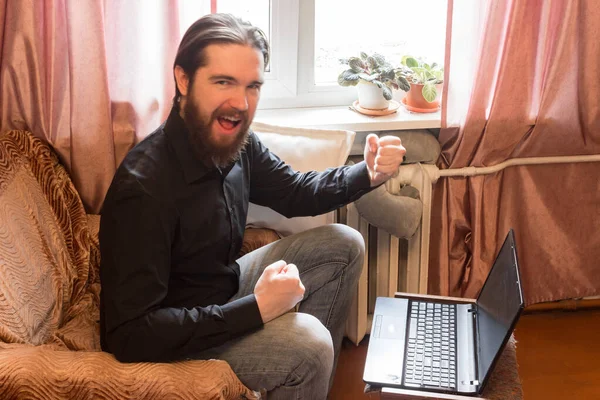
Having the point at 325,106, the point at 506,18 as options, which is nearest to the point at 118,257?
the point at 325,106

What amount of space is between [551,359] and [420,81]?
38.4 inches

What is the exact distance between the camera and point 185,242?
168 cm

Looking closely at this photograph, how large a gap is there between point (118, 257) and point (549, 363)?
1.47 meters

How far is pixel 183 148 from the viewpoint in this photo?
5.51 feet

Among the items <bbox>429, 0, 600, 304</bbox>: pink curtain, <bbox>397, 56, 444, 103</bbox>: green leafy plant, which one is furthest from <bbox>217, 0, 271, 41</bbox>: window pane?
<bbox>429, 0, 600, 304</bbox>: pink curtain

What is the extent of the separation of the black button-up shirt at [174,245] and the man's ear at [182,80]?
0.19 feet

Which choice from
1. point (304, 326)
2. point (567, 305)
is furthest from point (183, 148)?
point (567, 305)

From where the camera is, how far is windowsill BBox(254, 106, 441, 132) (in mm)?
2234

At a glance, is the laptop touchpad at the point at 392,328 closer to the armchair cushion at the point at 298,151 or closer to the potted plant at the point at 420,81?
the armchair cushion at the point at 298,151

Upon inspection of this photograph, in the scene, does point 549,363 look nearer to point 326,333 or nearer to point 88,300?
point 326,333

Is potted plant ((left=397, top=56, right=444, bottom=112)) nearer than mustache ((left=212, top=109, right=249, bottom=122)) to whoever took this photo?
No

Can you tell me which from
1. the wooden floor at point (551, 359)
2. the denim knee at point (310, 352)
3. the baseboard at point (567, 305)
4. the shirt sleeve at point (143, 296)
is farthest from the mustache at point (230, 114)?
the baseboard at point (567, 305)

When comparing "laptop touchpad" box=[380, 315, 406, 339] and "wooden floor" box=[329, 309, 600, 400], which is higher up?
"laptop touchpad" box=[380, 315, 406, 339]

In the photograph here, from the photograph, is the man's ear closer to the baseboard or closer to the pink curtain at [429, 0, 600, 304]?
the pink curtain at [429, 0, 600, 304]
